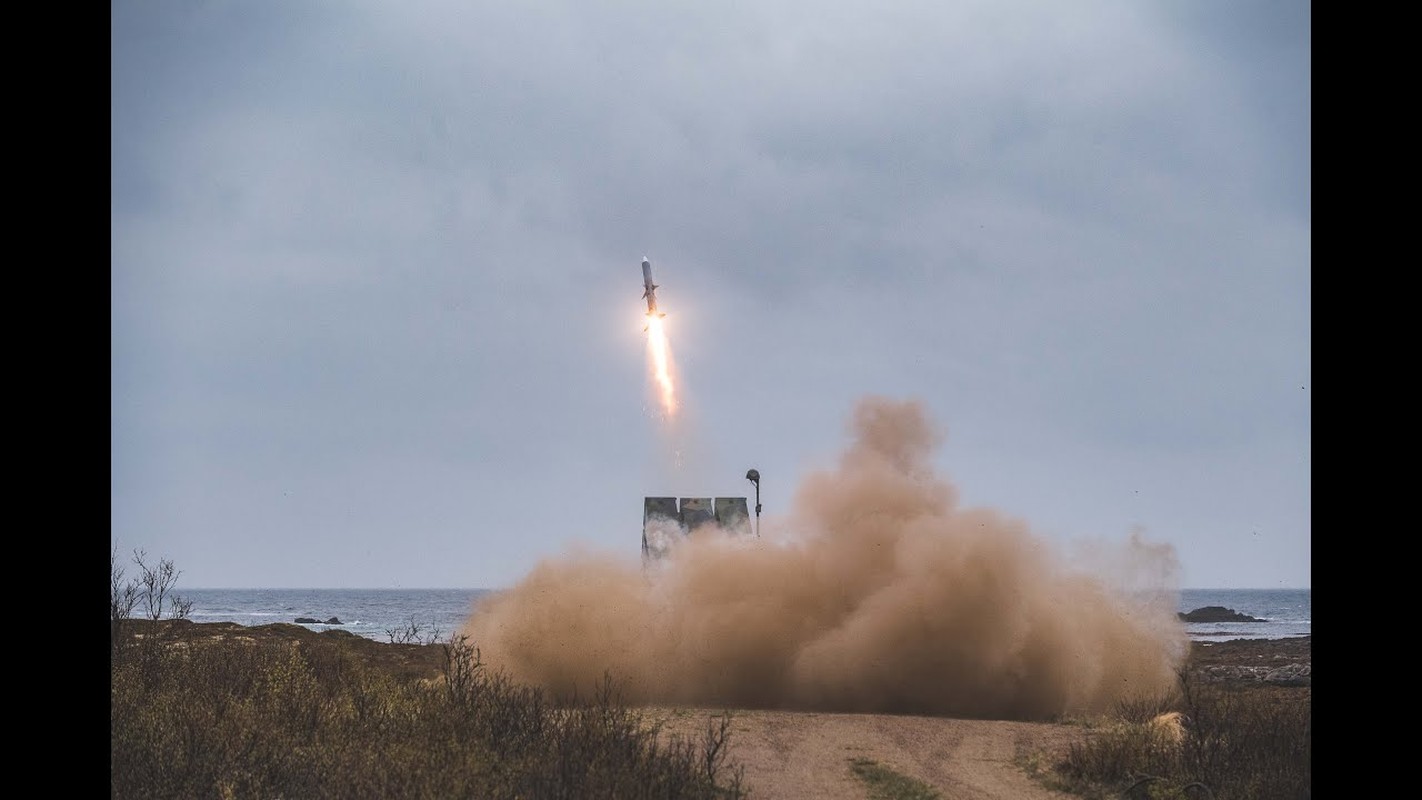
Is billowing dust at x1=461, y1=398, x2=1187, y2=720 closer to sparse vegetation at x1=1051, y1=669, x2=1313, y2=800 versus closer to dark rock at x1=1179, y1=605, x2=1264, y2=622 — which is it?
sparse vegetation at x1=1051, y1=669, x2=1313, y2=800

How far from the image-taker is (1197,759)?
17219 millimetres

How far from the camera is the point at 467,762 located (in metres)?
14.3

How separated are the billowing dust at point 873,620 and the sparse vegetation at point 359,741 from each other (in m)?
5.28

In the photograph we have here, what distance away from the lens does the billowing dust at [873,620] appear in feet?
77.6

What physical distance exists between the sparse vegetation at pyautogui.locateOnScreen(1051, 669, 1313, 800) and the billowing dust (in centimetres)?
387

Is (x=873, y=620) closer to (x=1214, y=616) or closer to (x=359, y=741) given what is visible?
(x=359, y=741)

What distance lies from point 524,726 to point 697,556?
12035mm

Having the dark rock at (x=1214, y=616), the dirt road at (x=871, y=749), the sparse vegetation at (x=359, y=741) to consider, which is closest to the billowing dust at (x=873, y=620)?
the dirt road at (x=871, y=749)

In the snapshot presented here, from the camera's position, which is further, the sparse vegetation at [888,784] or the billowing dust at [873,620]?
the billowing dust at [873,620]

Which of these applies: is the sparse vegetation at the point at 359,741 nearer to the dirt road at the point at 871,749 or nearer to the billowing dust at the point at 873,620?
the dirt road at the point at 871,749
